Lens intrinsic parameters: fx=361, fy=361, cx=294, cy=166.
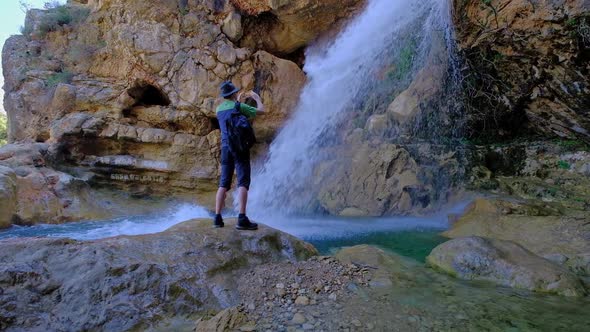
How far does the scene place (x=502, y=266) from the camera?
351 centimetres

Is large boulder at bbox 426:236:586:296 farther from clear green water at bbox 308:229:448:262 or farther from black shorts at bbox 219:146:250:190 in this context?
black shorts at bbox 219:146:250:190

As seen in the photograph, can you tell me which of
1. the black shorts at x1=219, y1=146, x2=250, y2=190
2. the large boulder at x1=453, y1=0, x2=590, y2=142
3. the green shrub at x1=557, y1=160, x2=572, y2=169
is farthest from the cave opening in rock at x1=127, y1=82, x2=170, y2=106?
the green shrub at x1=557, y1=160, x2=572, y2=169

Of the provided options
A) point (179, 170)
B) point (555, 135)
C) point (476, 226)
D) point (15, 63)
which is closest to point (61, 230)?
point (179, 170)

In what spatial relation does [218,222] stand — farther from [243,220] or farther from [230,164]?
[230,164]

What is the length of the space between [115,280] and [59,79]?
9.30 metres

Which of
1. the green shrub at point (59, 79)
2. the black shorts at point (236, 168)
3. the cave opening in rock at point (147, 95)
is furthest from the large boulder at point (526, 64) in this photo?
the green shrub at point (59, 79)

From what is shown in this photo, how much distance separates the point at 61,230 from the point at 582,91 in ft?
29.4

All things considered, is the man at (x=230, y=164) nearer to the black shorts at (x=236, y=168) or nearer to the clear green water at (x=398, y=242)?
the black shorts at (x=236, y=168)

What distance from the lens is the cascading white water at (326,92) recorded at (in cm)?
915

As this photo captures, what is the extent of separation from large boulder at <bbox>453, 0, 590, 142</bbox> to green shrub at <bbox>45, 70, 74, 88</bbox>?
9.68 m

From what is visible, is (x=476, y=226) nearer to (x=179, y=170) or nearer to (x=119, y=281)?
(x=119, y=281)

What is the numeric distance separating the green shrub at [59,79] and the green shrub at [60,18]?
5.73 ft

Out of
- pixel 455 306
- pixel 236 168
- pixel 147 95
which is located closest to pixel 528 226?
pixel 455 306

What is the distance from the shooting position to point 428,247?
16.8 ft
